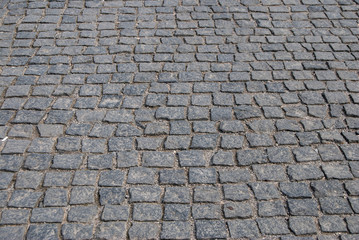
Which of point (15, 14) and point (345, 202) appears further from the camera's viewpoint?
point (15, 14)

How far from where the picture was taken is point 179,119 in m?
4.93

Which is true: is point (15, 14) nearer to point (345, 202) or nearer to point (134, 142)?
point (134, 142)

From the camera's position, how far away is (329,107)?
5.09 m

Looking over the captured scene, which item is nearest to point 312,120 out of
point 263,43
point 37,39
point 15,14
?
point 263,43

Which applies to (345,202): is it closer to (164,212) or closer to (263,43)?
(164,212)

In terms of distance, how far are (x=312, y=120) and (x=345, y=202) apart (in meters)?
1.13

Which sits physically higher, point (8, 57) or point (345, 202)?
point (345, 202)

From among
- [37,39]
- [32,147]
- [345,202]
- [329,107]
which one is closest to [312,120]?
[329,107]

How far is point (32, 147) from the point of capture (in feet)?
15.1

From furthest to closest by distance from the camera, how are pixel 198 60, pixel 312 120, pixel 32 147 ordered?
pixel 198 60
pixel 312 120
pixel 32 147

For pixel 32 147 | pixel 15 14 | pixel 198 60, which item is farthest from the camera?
pixel 15 14

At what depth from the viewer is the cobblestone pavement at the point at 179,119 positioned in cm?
394

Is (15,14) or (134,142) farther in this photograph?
(15,14)

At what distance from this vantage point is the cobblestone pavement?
394 centimetres
